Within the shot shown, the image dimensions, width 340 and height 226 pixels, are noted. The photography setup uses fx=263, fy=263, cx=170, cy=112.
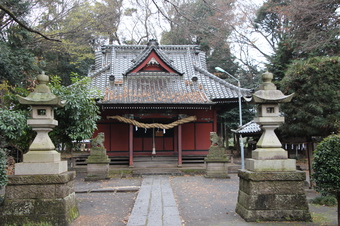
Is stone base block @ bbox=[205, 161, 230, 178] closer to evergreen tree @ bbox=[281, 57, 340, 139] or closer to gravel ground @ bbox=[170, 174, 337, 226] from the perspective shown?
gravel ground @ bbox=[170, 174, 337, 226]

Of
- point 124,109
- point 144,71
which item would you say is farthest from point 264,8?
point 124,109

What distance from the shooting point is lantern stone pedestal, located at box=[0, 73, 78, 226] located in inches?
205

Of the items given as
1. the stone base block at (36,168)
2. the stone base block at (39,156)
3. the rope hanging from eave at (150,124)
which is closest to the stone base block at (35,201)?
the stone base block at (36,168)

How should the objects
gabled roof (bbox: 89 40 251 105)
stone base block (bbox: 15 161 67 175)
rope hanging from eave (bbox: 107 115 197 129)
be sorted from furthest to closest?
gabled roof (bbox: 89 40 251 105) < rope hanging from eave (bbox: 107 115 197 129) < stone base block (bbox: 15 161 67 175)

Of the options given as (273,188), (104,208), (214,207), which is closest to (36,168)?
(104,208)

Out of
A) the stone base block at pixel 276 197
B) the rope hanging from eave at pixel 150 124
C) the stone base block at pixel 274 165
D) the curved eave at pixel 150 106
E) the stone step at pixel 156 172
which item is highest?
the curved eave at pixel 150 106

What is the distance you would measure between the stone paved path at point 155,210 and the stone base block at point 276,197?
65.5 inches

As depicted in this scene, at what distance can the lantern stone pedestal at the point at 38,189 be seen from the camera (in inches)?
205

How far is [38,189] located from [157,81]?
39.1 feet

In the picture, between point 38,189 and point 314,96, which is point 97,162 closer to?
point 38,189

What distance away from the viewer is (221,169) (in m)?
12.6

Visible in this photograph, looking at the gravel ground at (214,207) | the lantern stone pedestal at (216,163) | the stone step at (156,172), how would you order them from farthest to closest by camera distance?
the stone step at (156,172) < the lantern stone pedestal at (216,163) < the gravel ground at (214,207)

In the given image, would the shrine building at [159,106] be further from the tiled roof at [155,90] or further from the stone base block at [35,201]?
the stone base block at [35,201]

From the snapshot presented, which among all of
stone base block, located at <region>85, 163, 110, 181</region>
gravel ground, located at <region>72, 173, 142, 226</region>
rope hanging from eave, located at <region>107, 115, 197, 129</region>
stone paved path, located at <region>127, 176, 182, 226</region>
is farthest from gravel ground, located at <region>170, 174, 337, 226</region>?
rope hanging from eave, located at <region>107, 115, 197, 129</region>
